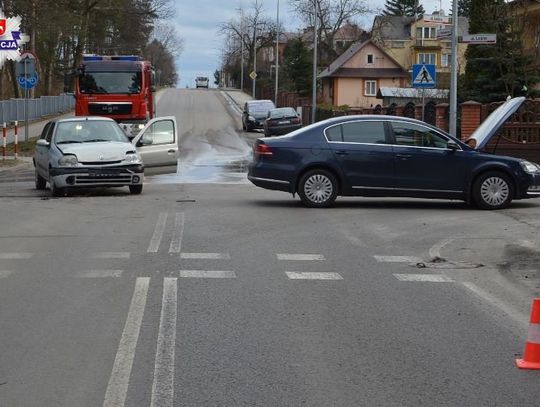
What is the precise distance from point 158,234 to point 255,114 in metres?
37.9

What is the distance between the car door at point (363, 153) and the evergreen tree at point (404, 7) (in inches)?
4451

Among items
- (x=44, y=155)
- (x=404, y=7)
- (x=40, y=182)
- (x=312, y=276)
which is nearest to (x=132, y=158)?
(x=44, y=155)

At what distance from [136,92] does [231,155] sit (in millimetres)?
4905

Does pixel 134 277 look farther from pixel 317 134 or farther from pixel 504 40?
pixel 504 40

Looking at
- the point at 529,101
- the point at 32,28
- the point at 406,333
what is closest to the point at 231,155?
the point at 529,101

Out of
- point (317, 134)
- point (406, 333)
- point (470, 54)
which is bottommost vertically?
point (406, 333)

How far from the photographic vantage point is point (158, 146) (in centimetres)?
1917

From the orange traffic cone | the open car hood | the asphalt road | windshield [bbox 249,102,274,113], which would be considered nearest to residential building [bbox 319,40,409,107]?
windshield [bbox 249,102,274,113]

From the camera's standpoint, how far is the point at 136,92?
2867 cm

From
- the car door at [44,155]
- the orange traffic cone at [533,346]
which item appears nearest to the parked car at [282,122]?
the car door at [44,155]

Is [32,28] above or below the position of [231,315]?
above

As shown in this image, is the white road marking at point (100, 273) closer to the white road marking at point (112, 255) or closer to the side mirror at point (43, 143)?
the white road marking at point (112, 255)

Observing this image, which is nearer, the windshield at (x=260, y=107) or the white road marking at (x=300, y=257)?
the white road marking at (x=300, y=257)

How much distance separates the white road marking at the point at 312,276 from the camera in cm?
870
